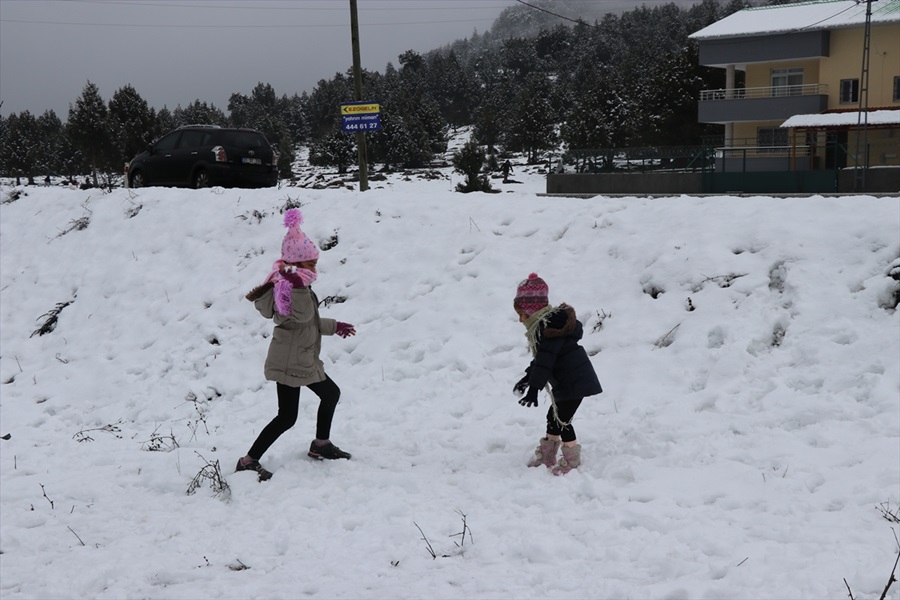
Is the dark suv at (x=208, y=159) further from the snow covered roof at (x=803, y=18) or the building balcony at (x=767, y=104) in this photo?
the snow covered roof at (x=803, y=18)

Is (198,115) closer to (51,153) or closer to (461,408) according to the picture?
(51,153)

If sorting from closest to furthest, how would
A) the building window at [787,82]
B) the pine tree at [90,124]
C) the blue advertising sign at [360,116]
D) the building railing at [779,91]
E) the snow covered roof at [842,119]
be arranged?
1. the blue advertising sign at [360,116]
2. the snow covered roof at [842,119]
3. the building railing at [779,91]
4. the building window at [787,82]
5. the pine tree at [90,124]

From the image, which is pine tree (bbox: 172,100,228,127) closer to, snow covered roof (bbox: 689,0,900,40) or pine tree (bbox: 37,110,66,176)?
pine tree (bbox: 37,110,66,176)

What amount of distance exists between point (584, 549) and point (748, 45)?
40503mm

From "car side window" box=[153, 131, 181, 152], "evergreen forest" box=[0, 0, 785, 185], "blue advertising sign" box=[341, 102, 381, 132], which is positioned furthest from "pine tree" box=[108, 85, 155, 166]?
"blue advertising sign" box=[341, 102, 381, 132]

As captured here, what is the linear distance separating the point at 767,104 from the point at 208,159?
31.4 metres

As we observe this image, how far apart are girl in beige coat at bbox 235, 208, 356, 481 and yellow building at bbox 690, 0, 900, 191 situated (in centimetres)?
2996

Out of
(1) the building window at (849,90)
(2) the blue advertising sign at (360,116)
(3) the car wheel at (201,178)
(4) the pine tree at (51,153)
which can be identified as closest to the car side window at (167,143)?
(3) the car wheel at (201,178)

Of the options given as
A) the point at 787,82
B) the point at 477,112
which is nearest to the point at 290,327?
the point at 787,82

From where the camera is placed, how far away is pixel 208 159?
16656mm

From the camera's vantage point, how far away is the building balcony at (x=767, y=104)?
3762 centimetres

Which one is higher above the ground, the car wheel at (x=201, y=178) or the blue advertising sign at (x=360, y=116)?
the blue advertising sign at (x=360, y=116)

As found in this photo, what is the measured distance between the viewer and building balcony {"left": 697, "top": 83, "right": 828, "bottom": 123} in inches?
1481

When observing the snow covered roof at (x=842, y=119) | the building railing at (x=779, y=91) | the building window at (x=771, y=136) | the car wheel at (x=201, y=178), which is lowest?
the car wheel at (x=201, y=178)
